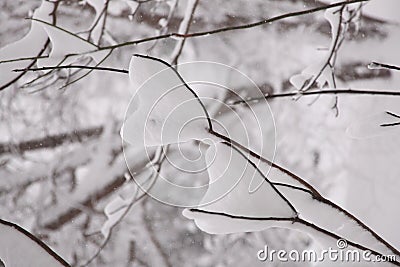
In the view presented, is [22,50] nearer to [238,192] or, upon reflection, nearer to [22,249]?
[22,249]

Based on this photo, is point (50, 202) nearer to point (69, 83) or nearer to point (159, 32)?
point (69, 83)

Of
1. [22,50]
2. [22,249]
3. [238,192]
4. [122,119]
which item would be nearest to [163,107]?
[238,192]

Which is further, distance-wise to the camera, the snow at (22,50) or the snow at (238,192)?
the snow at (22,50)

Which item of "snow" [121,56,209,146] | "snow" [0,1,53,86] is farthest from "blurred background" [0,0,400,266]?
"snow" [121,56,209,146]

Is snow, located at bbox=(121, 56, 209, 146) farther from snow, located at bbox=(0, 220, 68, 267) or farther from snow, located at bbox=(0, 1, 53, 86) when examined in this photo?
snow, located at bbox=(0, 1, 53, 86)

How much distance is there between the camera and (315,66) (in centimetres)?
85

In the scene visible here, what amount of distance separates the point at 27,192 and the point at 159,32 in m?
0.37

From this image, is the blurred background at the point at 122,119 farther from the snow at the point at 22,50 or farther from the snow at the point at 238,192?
the snow at the point at 238,192

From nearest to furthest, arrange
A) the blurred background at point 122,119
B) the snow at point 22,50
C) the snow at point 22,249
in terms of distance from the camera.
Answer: the snow at point 22,249, the snow at point 22,50, the blurred background at point 122,119

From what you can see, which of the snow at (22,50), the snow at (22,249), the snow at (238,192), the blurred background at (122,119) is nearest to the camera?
the snow at (238,192)

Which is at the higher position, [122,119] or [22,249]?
[22,249]

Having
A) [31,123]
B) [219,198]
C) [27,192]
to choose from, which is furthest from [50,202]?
[219,198]

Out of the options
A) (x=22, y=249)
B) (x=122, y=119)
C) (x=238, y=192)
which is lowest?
(x=122, y=119)

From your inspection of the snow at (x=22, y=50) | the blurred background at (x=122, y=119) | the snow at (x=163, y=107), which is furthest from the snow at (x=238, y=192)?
the blurred background at (x=122, y=119)
